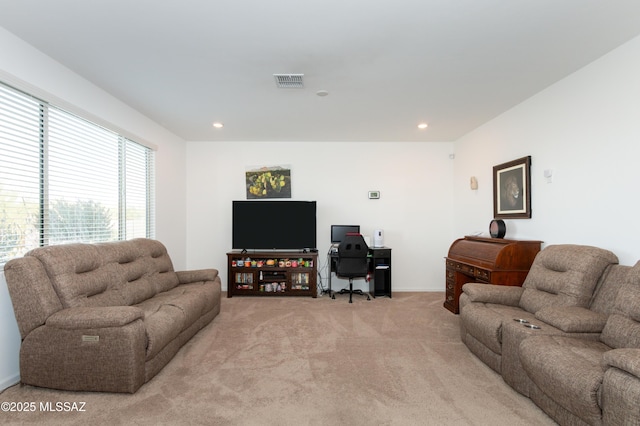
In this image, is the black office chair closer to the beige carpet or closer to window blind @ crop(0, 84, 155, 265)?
the beige carpet

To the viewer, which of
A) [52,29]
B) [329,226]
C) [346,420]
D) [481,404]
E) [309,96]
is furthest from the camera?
[329,226]

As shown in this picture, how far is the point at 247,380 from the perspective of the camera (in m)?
2.50

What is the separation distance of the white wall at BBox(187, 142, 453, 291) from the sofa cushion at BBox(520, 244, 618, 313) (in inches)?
101

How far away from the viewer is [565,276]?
8.77ft

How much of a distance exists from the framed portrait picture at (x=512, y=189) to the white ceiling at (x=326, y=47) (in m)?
0.74

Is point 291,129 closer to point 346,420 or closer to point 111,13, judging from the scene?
point 111,13

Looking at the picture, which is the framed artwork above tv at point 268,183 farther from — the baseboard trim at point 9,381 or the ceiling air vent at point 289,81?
the baseboard trim at point 9,381

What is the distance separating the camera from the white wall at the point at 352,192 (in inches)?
219

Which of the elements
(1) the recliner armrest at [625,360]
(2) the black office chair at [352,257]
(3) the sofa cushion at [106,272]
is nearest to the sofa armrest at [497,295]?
(1) the recliner armrest at [625,360]

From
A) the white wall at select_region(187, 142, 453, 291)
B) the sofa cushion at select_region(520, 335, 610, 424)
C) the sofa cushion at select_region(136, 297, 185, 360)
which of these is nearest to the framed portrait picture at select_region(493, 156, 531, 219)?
the white wall at select_region(187, 142, 453, 291)

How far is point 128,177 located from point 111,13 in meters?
2.31

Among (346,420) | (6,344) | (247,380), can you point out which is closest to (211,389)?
(247,380)

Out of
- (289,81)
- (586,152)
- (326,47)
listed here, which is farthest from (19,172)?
(586,152)

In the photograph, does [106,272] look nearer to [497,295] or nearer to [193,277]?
[193,277]
